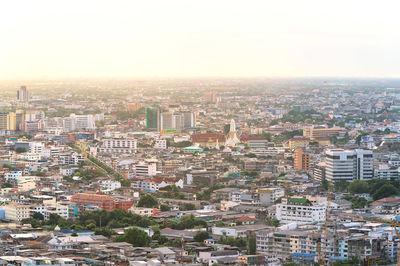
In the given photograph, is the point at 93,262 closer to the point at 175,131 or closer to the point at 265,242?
the point at 265,242

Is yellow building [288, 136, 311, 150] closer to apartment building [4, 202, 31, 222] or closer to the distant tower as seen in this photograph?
the distant tower

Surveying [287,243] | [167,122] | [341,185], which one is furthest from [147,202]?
[167,122]

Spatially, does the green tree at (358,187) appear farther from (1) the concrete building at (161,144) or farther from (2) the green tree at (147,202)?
(1) the concrete building at (161,144)

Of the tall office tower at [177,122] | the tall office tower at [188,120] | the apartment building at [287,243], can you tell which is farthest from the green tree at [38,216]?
the tall office tower at [188,120]

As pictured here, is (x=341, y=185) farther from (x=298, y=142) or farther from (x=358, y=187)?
(x=298, y=142)

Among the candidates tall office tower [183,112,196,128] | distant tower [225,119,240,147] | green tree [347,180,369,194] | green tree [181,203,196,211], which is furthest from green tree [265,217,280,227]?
tall office tower [183,112,196,128]
